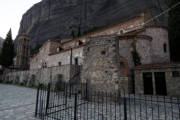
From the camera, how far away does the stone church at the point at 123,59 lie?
8.46m

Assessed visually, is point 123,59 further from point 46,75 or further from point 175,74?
point 46,75

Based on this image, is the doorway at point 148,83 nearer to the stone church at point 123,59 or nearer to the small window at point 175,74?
the stone church at point 123,59

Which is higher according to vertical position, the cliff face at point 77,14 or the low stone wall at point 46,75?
the cliff face at point 77,14

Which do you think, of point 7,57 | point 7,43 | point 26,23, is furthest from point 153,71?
point 26,23

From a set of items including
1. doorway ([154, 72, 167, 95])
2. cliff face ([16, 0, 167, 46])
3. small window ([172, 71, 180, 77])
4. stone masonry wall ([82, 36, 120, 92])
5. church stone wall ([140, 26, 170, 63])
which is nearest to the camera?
stone masonry wall ([82, 36, 120, 92])

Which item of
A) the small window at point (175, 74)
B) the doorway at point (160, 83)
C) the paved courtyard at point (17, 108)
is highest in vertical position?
the small window at point (175, 74)

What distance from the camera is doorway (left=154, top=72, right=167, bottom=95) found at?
11.1 meters

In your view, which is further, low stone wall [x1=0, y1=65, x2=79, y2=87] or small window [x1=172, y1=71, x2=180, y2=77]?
low stone wall [x1=0, y1=65, x2=79, y2=87]

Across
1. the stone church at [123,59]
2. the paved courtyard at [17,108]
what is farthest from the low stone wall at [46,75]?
the paved courtyard at [17,108]

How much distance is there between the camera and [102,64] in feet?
28.3

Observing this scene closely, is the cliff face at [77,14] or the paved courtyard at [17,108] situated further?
the cliff face at [77,14]

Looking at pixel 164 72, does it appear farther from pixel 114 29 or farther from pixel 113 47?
pixel 114 29

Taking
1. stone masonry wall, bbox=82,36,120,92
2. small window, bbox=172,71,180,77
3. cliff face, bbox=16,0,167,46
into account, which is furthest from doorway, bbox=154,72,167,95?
cliff face, bbox=16,0,167,46

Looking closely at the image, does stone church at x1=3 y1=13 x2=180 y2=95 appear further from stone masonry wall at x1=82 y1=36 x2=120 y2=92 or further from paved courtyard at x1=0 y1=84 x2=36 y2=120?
paved courtyard at x1=0 y1=84 x2=36 y2=120
